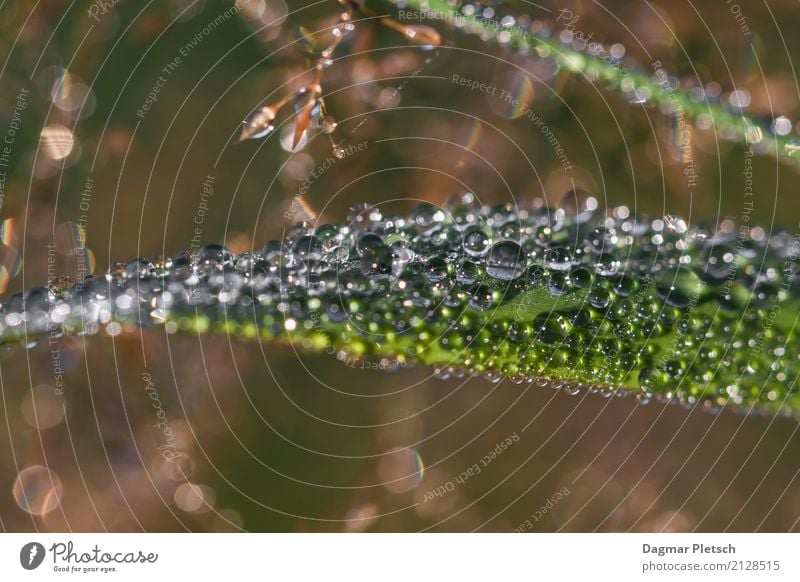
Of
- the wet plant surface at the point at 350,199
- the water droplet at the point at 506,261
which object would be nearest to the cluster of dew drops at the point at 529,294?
the water droplet at the point at 506,261

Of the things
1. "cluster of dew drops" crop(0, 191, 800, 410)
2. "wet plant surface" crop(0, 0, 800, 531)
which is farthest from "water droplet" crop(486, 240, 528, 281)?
"wet plant surface" crop(0, 0, 800, 531)

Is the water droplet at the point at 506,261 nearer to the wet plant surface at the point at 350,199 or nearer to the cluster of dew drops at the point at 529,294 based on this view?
the cluster of dew drops at the point at 529,294

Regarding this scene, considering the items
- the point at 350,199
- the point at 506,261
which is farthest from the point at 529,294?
the point at 350,199

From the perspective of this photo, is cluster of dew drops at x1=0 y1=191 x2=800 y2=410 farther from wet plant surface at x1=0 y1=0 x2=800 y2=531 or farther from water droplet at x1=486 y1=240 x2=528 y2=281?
wet plant surface at x1=0 y1=0 x2=800 y2=531

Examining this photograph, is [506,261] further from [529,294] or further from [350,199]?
[350,199]

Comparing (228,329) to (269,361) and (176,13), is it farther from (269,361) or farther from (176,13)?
(176,13)

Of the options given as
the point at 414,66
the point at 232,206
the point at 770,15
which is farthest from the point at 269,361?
the point at 770,15

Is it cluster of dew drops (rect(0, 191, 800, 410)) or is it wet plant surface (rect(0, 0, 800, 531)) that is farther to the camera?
wet plant surface (rect(0, 0, 800, 531))

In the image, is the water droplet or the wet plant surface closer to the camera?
the water droplet

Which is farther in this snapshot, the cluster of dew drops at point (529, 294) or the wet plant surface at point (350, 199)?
the wet plant surface at point (350, 199)
